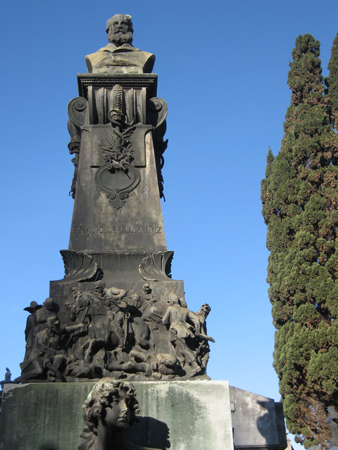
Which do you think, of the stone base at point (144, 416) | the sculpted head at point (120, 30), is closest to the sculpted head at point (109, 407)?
the stone base at point (144, 416)

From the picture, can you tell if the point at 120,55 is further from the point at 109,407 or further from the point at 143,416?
the point at 109,407

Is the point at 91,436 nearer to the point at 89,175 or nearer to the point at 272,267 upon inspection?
the point at 89,175

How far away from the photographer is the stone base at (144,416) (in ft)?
18.1

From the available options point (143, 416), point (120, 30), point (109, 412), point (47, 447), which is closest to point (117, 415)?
point (109, 412)

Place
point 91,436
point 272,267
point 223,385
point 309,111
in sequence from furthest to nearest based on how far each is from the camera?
point 309,111 < point 272,267 < point 223,385 < point 91,436

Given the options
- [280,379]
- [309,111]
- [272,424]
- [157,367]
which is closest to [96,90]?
[157,367]

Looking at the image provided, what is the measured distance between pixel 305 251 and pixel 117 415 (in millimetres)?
17654

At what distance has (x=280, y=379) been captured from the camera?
20.8m

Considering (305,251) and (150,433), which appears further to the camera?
(305,251)

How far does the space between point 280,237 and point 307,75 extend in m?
8.73

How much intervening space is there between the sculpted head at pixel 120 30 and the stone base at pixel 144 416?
5797mm

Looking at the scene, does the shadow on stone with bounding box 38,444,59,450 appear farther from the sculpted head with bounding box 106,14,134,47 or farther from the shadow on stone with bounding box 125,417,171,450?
the sculpted head with bounding box 106,14,134,47

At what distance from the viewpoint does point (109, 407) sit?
4680 millimetres

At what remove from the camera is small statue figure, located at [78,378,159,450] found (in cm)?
465
